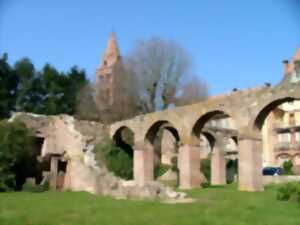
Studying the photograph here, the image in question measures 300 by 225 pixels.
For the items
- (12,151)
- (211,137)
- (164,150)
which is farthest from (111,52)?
(12,151)

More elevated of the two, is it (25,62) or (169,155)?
(25,62)

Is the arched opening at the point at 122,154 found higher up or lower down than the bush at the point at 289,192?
higher up

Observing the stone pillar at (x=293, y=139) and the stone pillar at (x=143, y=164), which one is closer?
the stone pillar at (x=143, y=164)

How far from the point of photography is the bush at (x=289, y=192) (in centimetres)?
1191

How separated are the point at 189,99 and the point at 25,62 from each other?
1677 centimetres

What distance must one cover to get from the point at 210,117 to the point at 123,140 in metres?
7.92

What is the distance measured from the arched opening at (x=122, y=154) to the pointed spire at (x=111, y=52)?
25.3 metres

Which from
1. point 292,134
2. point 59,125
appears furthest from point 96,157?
point 292,134

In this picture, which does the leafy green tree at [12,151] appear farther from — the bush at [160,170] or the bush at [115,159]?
the bush at [160,170]

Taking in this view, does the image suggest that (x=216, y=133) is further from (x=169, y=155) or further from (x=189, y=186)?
(x=189, y=186)

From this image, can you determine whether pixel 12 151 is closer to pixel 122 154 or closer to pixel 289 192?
pixel 122 154

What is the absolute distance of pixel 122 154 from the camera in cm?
2544

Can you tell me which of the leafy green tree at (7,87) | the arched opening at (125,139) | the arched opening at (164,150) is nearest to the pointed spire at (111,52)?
the leafy green tree at (7,87)

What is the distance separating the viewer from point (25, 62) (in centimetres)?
4003
